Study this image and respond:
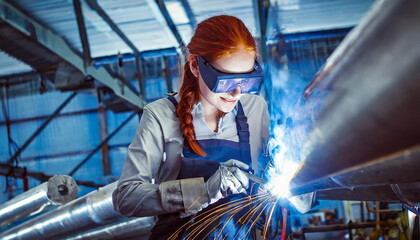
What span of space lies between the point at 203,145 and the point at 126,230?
5.62 ft

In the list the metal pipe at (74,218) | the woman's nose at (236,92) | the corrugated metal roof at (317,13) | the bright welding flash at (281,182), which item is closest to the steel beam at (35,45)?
the metal pipe at (74,218)

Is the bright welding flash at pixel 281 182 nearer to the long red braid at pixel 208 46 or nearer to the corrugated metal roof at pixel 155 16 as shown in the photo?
the long red braid at pixel 208 46

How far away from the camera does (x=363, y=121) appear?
579 mm

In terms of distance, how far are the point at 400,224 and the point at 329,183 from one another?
2.38 metres

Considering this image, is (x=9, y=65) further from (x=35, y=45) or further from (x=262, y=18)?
(x=262, y=18)

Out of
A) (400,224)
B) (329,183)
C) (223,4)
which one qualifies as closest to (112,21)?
(223,4)

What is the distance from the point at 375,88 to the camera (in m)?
0.54

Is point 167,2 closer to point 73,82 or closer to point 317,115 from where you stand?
point 73,82

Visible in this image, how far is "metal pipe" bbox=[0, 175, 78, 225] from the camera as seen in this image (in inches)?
143

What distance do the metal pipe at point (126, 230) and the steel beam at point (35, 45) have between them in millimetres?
2289

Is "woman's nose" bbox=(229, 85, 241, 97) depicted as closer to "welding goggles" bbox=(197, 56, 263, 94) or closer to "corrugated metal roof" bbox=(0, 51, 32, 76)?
"welding goggles" bbox=(197, 56, 263, 94)

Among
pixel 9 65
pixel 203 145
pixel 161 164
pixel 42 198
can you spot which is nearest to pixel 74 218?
pixel 42 198

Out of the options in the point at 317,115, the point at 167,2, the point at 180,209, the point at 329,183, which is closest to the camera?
the point at 317,115

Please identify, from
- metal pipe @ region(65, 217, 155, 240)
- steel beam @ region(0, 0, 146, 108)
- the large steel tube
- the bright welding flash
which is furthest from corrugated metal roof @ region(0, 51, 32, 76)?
the large steel tube
